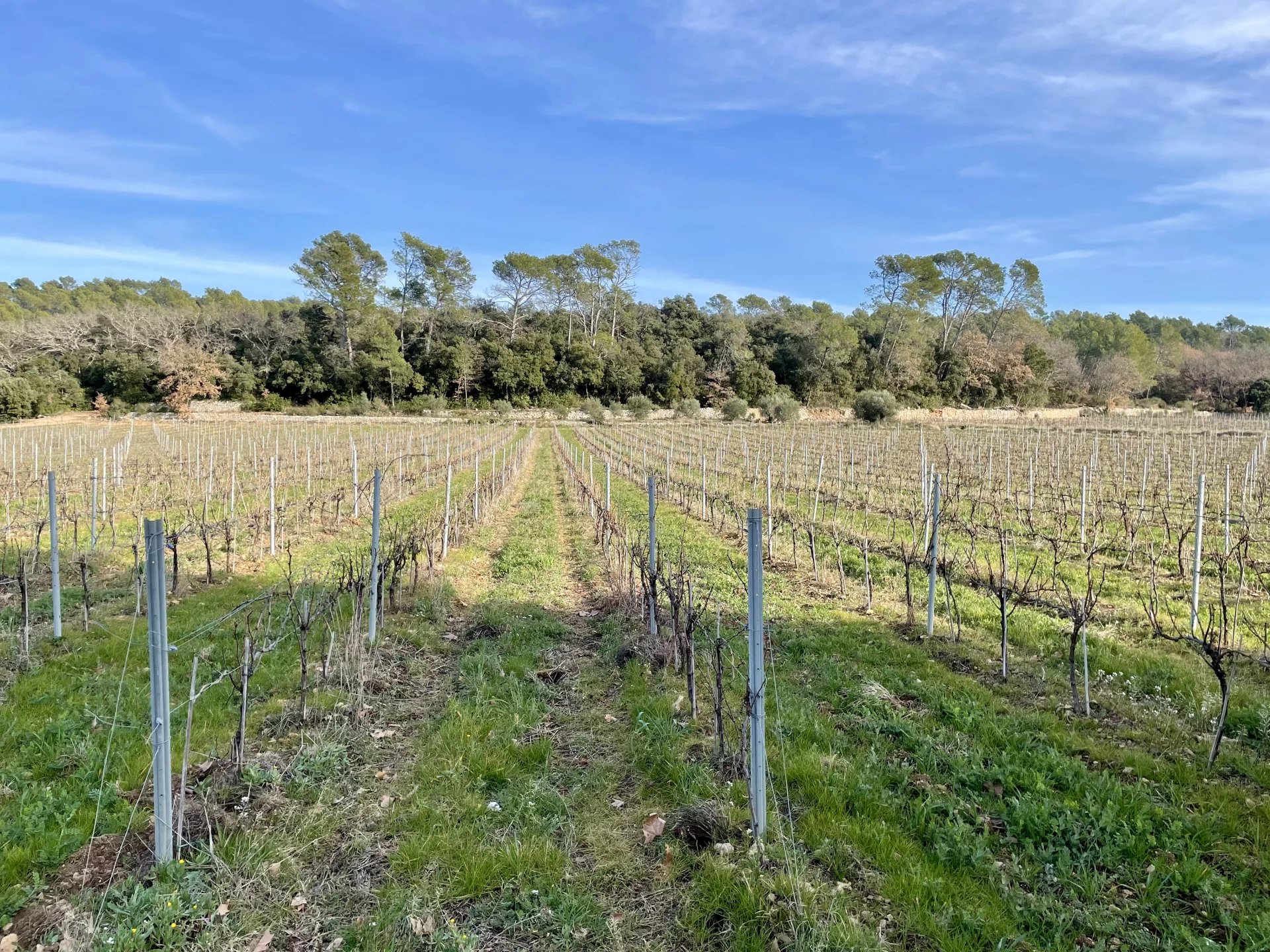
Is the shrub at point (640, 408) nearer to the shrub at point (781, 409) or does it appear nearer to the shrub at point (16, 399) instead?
the shrub at point (781, 409)

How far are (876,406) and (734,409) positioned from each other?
10133 mm

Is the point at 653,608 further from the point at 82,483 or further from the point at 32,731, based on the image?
the point at 82,483

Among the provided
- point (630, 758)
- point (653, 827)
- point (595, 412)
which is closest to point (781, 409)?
point (595, 412)

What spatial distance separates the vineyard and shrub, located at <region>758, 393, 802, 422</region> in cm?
4202

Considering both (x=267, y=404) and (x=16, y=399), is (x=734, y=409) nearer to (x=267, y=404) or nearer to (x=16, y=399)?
(x=267, y=404)

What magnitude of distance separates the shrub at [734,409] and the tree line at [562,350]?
14.0ft

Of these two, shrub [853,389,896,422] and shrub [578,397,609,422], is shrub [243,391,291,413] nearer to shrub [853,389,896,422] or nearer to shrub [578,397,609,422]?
→ shrub [578,397,609,422]

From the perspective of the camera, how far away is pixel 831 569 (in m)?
Result: 8.97

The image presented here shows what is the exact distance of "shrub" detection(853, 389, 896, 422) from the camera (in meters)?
47.1

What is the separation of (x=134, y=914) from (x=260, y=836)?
0.61m

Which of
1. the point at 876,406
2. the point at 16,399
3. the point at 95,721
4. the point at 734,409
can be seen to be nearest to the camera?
the point at 95,721

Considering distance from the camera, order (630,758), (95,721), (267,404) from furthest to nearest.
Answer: (267,404) < (630,758) < (95,721)

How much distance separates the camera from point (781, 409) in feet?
166

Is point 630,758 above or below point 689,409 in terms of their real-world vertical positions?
below
